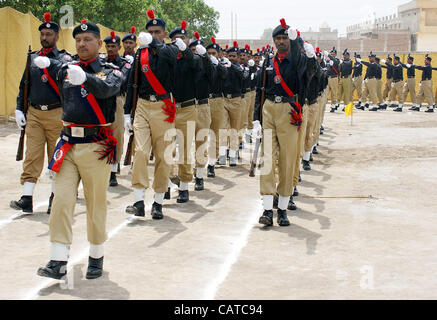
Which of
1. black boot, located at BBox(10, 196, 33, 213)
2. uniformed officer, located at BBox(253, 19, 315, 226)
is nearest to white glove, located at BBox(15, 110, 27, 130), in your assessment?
black boot, located at BBox(10, 196, 33, 213)

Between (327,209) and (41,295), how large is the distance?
4.71m

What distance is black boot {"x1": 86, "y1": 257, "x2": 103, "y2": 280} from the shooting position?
18.1 ft

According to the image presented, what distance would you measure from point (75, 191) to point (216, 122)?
620 cm

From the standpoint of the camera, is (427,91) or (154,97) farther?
(427,91)

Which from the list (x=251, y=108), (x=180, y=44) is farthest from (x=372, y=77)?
(x=180, y=44)

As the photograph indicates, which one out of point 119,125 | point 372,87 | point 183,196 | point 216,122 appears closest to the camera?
point 183,196

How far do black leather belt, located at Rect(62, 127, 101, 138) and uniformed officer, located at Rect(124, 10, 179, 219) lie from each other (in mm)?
2239

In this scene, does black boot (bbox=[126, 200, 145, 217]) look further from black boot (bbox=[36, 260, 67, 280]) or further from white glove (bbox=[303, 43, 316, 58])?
white glove (bbox=[303, 43, 316, 58])

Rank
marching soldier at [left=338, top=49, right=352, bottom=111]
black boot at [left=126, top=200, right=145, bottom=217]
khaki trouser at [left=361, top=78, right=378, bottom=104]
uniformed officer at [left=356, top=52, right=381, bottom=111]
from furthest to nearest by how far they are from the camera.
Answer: khaki trouser at [left=361, top=78, right=378, bottom=104]
uniformed officer at [left=356, top=52, right=381, bottom=111]
marching soldier at [left=338, top=49, right=352, bottom=111]
black boot at [left=126, top=200, right=145, bottom=217]

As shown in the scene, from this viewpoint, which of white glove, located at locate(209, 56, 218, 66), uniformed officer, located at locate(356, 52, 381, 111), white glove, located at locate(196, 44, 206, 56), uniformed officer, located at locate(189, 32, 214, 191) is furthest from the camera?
uniformed officer, located at locate(356, 52, 381, 111)

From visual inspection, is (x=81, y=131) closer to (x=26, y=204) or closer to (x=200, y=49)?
(x=26, y=204)

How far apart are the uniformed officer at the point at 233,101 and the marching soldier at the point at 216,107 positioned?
0.29 m

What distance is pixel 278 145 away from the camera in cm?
773

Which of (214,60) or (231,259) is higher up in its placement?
(214,60)
